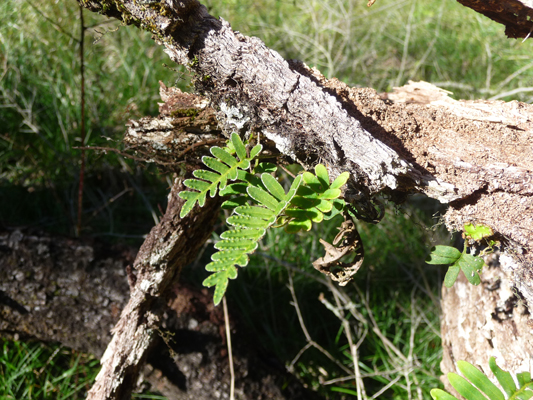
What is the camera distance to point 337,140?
4.00 feet

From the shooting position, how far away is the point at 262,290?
288 cm

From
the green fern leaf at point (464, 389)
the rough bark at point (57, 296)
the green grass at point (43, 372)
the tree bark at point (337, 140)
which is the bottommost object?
the green grass at point (43, 372)

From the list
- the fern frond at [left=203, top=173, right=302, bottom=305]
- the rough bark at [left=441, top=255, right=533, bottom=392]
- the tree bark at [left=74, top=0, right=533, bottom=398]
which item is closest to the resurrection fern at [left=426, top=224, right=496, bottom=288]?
the tree bark at [left=74, top=0, right=533, bottom=398]

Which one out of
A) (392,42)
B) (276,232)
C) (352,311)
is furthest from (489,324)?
(392,42)

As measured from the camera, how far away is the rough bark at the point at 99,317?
6.74 feet

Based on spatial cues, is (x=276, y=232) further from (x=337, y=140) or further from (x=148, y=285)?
(x=337, y=140)

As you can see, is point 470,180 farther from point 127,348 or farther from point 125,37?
point 125,37

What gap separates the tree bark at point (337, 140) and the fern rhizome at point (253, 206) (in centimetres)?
8

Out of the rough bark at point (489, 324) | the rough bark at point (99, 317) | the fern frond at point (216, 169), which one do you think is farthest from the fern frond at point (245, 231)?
the rough bark at point (99, 317)

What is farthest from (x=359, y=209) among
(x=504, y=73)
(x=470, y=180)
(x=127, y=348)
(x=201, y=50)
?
(x=504, y=73)

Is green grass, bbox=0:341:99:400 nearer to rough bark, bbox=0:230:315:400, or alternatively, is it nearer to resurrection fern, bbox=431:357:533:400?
rough bark, bbox=0:230:315:400

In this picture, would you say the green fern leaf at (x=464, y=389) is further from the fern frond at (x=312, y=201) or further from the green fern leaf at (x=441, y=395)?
the fern frond at (x=312, y=201)

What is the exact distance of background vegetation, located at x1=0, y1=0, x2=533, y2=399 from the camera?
2.56 metres

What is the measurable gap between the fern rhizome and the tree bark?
8 centimetres
